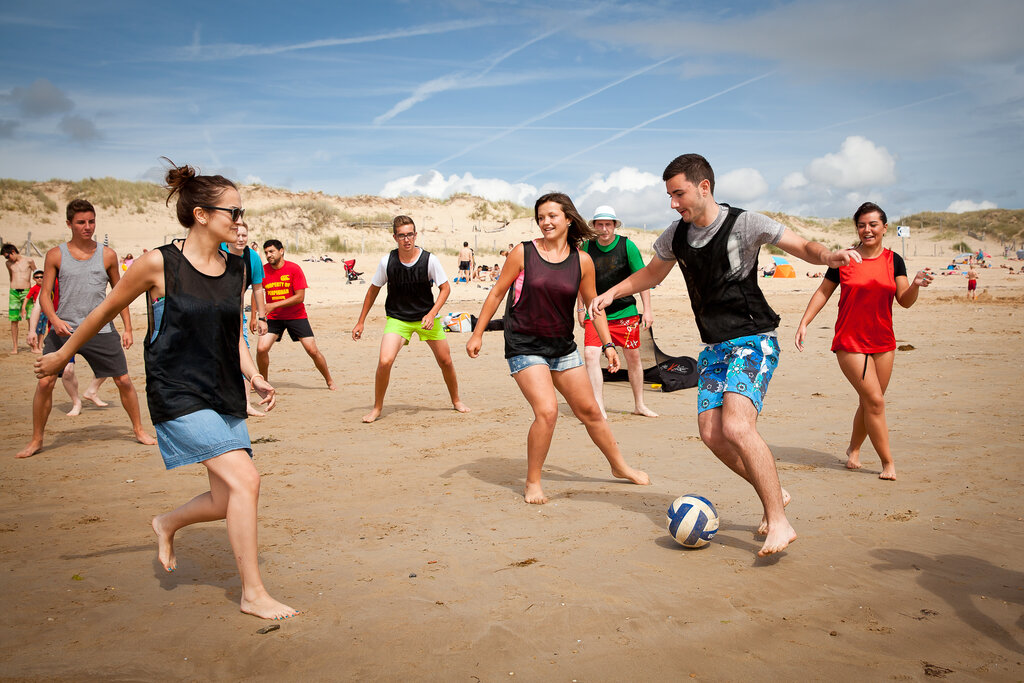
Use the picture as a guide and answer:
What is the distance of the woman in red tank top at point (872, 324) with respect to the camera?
5910mm

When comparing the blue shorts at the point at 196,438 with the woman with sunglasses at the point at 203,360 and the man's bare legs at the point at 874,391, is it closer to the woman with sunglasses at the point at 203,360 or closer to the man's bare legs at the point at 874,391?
the woman with sunglasses at the point at 203,360

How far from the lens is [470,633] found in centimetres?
352

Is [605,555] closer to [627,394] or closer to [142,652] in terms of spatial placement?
[142,652]

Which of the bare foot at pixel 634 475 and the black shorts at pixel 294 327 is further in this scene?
the black shorts at pixel 294 327

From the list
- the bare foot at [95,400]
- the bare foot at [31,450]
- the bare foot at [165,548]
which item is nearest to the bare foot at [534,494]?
the bare foot at [165,548]

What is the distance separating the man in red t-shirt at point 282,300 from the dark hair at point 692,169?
21.5 ft

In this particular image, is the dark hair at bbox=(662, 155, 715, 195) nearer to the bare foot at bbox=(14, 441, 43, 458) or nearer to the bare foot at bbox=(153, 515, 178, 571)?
the bare foot at bbox=(153, 515, 178, 571)

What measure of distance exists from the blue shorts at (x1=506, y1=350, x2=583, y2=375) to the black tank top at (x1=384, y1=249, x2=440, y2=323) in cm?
328

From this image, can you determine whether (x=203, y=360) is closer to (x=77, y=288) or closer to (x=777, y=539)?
(x=777, y=539)

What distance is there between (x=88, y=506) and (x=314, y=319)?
14835 mm

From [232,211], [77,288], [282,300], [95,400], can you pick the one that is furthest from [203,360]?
[95,400]

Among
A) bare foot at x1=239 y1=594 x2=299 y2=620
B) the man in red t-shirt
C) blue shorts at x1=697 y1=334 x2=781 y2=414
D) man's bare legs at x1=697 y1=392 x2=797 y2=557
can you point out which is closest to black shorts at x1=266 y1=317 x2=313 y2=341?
the man in red t-shirt

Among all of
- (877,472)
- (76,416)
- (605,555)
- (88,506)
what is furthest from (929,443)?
(76,416)

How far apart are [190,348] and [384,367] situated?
4853 millimetres
